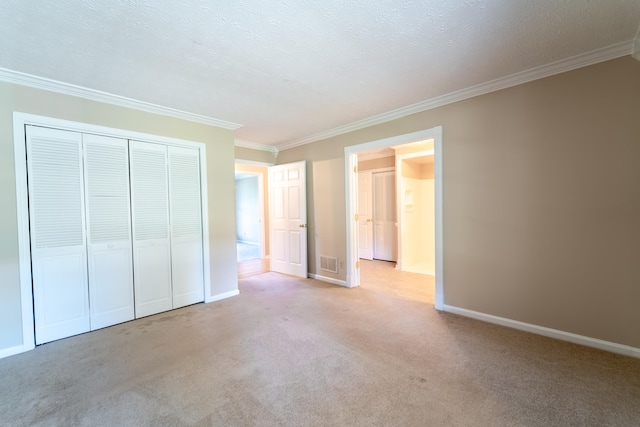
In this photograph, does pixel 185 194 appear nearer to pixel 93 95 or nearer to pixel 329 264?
pixel 93 95

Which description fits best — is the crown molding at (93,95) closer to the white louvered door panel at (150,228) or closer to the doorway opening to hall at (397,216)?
the white louvered door panel at (150,228)

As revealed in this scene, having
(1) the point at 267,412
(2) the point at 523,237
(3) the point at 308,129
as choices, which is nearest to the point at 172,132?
(3) the point at 308,129

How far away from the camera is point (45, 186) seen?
8.80ft

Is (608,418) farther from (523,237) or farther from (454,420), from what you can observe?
(523,237)

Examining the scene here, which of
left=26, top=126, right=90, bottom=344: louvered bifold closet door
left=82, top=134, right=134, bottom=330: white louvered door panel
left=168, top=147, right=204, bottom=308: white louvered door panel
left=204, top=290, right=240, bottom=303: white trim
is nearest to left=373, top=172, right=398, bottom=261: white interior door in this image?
left=204, top=290, right=240, bottom=303: white trim

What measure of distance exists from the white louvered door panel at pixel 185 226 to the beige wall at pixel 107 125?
177mm

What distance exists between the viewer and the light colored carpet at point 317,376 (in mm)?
1721

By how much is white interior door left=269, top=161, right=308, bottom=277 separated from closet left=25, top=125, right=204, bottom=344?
1.75 m

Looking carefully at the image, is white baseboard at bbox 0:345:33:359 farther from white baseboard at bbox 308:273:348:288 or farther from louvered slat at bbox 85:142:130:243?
white baseboard at bbox 308:273:348:288

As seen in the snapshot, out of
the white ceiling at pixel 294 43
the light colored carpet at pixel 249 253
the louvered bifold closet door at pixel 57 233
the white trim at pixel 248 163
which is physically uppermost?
the white ceiling at pixel 294 43

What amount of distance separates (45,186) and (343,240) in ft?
11.8

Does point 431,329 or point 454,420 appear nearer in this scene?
point 454,420

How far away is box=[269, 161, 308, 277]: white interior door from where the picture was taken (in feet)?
16.3

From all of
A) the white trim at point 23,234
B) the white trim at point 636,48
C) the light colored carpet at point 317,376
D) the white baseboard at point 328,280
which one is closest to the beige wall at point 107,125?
the white trim at point 23,234
